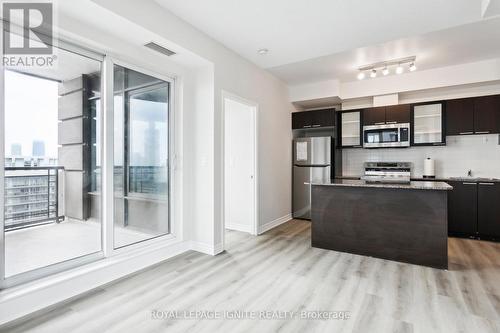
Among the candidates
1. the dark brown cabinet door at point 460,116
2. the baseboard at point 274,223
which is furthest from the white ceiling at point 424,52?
the baseboard at point 274,223

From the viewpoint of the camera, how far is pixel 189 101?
356cm

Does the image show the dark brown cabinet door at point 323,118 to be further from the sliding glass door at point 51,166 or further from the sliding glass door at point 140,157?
the sliding glass door at point 51,166

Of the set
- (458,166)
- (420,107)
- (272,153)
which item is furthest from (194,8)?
(458,166)

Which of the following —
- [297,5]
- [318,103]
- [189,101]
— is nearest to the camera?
[297,5]

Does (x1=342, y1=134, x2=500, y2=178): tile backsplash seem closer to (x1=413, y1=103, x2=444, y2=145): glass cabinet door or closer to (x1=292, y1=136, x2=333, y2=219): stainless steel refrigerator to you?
(x1=413, y1=103, x2=444, y2=145): glass cabinet door

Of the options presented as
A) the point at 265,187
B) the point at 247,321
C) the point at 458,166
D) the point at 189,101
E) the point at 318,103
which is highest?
the point at 318,103

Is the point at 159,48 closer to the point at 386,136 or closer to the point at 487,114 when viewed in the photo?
the point at 386,136

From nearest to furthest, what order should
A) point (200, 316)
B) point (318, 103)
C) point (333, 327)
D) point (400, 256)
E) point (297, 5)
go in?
point (333, 327)
point (200, 316)
point (297, 5)
point (400, 256)
point (318, 103)

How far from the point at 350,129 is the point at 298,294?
12.6 feet

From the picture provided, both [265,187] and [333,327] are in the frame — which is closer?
[333,327]

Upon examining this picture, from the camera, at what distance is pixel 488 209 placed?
154 inches

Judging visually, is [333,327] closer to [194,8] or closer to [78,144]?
[78,144]

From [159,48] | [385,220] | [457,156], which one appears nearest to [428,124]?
[457,156]

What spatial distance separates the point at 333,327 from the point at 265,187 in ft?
9.35
